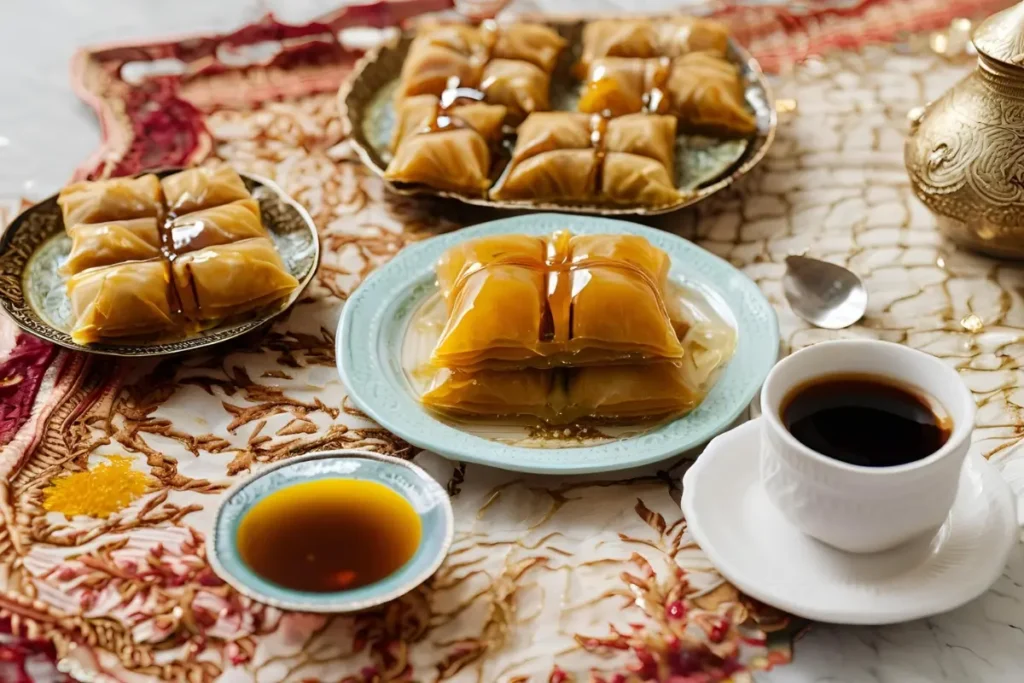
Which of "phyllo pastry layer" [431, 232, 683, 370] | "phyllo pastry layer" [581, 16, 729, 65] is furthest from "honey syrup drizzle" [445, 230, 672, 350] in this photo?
"phyllo pastry layer" [581, 16, 729, 65]

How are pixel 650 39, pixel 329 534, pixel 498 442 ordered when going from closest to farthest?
pixel 329 534 → pixel 498 442 → pixel 650 39

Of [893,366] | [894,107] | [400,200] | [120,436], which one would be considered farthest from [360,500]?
[894,107]

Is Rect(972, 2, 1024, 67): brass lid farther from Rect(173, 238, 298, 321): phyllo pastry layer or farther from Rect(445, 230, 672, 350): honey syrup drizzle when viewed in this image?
Rect(173, 238, 298, 321): phyllo pastry layer

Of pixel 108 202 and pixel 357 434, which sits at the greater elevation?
pixel 108 202

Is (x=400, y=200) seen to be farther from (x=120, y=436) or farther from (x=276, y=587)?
(x=276, y=587)

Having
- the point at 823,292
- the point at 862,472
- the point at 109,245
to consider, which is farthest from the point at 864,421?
the point at 109,245

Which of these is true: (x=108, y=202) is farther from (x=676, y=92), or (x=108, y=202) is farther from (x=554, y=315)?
(x=676, y=92)

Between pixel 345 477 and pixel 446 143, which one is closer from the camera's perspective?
pixel 345 477

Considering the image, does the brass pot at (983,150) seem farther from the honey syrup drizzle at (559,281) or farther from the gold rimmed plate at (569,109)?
the honey syrup drizzle at (559,281)
